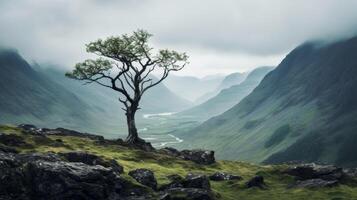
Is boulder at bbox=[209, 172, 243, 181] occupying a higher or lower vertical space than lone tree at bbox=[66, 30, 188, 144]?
lower

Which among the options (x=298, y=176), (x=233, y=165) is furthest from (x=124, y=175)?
(x=233, y=165)

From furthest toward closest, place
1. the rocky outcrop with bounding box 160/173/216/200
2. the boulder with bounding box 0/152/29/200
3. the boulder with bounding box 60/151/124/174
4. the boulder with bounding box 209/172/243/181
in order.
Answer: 1. the boulder with bounding box 209/172/243/181
2. the boulder with bounding box 60/151/124/174
3. the rocky outcrop with bounding box 160/173/216/200
4. the boulder with bounding box 0/152/29/200

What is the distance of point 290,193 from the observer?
3041 inches

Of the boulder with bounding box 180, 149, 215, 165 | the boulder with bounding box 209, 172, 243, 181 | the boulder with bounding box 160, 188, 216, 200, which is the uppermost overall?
the boulder with bounding box 180, 149, 215, 165

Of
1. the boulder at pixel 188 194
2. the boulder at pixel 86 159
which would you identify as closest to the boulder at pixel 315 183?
the boulder at pixel 188 194

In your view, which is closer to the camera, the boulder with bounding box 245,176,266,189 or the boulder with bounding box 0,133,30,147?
the boulder with bounding box 245,176,266,189

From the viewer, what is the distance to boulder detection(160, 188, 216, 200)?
209 ft

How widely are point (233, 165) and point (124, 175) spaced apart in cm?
4474

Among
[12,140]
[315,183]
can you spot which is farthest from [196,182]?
[12,140]

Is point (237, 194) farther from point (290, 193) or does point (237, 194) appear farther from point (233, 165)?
point (233, 165)

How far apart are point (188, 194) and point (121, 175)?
11397 millimetres

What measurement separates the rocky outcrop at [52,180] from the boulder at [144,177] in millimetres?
6164

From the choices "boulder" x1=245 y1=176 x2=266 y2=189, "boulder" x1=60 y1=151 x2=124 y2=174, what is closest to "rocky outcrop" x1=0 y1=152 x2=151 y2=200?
"boulder" x1=60 y1=151 x2=124 y2=174

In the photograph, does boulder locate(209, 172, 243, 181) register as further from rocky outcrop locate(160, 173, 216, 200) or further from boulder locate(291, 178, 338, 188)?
rocky outcrop locate(160, 173, 216, 200)
